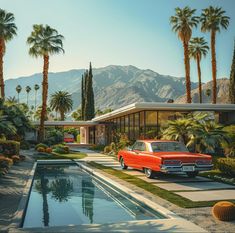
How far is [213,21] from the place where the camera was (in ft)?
148

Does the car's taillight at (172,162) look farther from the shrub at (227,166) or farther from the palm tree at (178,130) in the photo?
the palm tree at (178,130)

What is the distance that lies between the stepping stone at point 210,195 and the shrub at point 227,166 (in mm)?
3515

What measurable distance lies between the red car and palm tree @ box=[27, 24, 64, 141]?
80.7 ft

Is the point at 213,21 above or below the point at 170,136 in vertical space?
above

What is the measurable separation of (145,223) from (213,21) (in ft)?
138

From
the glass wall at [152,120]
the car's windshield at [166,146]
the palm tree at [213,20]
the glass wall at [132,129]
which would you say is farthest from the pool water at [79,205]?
the palm tree at [213,20]

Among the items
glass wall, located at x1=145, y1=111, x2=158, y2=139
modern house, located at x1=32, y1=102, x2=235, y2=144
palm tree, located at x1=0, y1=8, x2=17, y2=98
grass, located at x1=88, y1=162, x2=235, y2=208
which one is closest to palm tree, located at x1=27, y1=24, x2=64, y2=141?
palm tree, located at x1=0, y1=8, x2=17, y2=98

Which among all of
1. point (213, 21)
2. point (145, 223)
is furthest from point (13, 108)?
point (145, 223)

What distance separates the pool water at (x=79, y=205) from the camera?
8.62 metres

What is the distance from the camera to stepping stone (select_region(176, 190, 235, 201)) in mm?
10344

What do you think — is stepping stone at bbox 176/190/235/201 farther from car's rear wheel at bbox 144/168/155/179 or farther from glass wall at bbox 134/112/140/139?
glass wall at bbox 134/112/140/139

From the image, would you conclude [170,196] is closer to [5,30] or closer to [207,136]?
[207,136]

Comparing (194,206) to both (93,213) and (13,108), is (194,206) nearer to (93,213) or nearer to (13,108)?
(93,213)

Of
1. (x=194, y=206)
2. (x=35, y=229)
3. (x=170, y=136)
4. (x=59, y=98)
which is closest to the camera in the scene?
(x=35, y=229)
